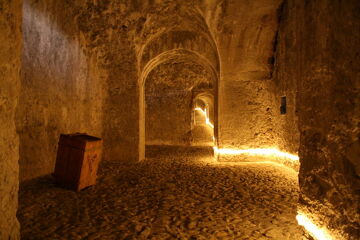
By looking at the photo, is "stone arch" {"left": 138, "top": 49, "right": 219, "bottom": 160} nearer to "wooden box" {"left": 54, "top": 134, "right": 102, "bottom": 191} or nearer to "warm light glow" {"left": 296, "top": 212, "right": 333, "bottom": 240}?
"wooden box" {"left": 54, "top": 134, "right": 102, "bottom": 191}

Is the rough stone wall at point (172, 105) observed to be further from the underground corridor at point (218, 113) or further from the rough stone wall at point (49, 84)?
the rough stone wall at point (49, 84)

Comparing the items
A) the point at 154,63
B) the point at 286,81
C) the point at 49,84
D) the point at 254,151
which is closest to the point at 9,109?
the point at 49,84

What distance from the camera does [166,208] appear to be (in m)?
A: 3.30

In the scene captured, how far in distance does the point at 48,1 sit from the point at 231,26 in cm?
465

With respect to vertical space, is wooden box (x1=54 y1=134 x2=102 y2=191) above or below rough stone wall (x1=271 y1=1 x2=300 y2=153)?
below

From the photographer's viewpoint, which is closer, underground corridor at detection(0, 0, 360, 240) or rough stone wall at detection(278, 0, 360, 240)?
rough stone wall at detection(278, 0, 360, 240)

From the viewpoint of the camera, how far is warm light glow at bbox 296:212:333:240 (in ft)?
5.73

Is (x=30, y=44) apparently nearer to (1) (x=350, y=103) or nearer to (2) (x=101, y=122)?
(2) (x=101, y=122)

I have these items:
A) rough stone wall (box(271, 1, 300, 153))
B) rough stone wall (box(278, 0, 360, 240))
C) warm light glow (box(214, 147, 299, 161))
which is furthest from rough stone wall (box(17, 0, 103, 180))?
rough stone wall (box(271, 1, 300, 153))

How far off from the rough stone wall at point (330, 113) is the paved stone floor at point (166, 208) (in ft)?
2.98

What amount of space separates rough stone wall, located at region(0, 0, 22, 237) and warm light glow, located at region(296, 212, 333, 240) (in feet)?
8.19

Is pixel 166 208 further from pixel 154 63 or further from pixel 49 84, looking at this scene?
pixel 154 63

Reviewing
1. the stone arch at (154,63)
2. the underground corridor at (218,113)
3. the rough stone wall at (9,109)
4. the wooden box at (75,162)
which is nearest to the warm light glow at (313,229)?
the underground corridor at (218,113)

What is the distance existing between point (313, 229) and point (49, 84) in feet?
17.9
